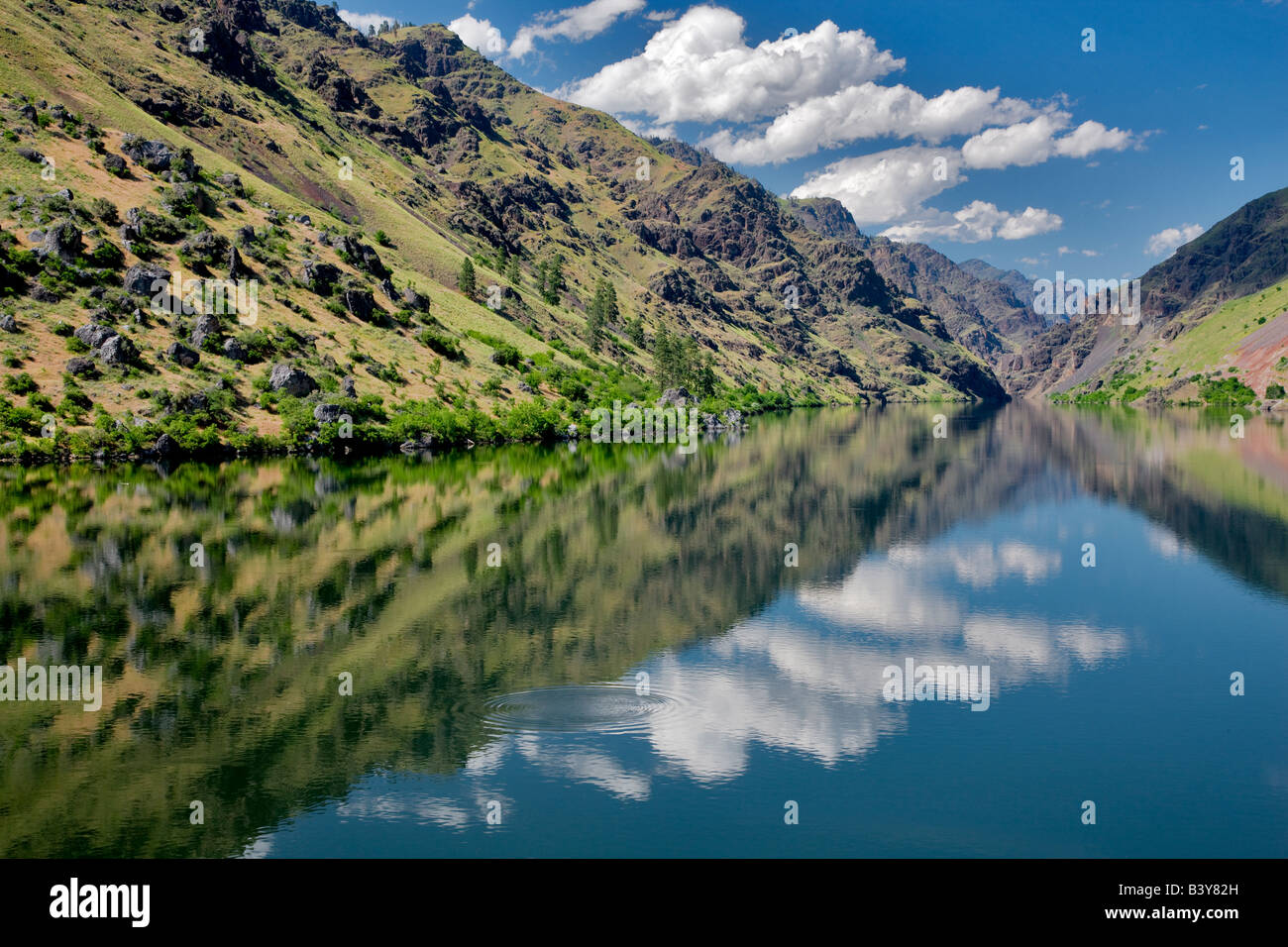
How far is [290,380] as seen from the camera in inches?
4456

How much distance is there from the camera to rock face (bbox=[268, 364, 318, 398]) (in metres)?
113

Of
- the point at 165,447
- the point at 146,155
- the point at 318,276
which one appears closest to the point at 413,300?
the point at 318,276

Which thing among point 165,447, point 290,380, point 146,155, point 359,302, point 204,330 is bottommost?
point 165,447

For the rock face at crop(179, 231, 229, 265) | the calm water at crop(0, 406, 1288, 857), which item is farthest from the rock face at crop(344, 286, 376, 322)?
the calm water at crop(0, 406, 1288, 857)

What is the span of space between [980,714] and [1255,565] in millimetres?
31587

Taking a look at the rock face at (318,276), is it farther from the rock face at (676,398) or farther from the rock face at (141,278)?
the rock face at (676,398)

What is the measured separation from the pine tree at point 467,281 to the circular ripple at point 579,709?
554 feet

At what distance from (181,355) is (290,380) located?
41.6 feet

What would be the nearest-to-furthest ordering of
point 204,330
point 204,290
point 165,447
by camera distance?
point 165,447 < point 204,330 < point 204,290

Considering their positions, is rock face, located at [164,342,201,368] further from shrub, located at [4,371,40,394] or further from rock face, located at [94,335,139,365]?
shrub, located at [4,371,40,394]

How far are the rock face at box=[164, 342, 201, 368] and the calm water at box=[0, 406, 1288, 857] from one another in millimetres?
46270

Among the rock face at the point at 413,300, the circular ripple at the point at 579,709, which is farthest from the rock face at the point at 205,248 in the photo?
the circular ripple at the point at 579,709

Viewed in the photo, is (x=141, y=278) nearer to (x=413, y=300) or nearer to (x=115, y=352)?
(x=115, y=352)
